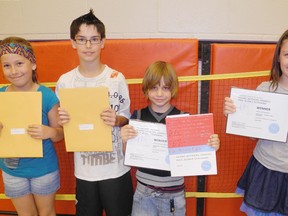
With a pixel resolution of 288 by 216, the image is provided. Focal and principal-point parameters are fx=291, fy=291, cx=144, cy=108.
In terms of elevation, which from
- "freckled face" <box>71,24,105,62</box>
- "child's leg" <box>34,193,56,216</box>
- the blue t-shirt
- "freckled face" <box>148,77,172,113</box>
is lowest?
"child's leg" <box>34,193,56,216</box>

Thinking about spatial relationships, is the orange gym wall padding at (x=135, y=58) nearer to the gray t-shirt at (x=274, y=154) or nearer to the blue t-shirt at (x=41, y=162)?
the blue t-shirt at (x=41, y=162)

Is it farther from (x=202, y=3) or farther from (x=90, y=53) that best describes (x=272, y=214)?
(x=202, y=3)

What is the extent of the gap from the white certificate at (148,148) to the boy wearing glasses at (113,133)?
17 cm

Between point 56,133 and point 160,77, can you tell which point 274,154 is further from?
point 56,133

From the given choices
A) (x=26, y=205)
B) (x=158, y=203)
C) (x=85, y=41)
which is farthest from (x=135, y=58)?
(x=26, y=205)

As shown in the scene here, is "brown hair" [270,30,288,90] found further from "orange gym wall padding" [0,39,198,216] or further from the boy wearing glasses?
the boy wearing glasses

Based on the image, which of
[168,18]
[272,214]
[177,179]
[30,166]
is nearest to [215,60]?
[168,18]

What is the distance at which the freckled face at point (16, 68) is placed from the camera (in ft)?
5.79

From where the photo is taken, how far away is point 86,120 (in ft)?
5.78

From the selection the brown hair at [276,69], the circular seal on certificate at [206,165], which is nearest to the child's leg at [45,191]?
the circular seal on certificate at [206,165]

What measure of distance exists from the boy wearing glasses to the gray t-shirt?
859mm

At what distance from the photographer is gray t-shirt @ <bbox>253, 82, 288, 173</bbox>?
1663mm

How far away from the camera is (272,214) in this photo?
5.82ft

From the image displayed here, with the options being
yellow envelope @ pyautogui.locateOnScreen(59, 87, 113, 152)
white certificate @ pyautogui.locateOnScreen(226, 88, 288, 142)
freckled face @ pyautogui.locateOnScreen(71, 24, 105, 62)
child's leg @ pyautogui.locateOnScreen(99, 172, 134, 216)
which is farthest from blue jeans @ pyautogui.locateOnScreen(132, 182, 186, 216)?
freckled face @ pyautogui.locateOnScreen(71, 24, 105, 62)
